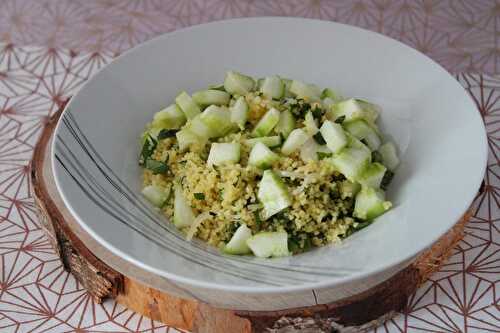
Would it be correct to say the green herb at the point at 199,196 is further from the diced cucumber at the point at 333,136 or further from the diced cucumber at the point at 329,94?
the diced cucumber at the point at 329,94

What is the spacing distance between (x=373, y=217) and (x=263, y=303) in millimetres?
444

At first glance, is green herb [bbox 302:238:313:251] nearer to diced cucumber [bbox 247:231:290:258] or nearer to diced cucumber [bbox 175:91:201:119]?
diced cucumber [bbox 247:231:290:258]

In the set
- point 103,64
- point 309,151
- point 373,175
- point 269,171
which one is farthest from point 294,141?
point 103,64

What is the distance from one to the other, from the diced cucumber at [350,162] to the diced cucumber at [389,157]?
225 millimetres

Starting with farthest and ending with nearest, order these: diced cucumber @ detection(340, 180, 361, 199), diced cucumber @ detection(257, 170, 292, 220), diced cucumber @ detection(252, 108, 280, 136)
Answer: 1. diced cucumber @ detection(252, 108, 280, 136)
2. diced cucumber @ detection(340, 180, 361, 199)
3. diced cucumber @ detection(257, 170, 292, 220)

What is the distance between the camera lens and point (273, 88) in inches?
99.4

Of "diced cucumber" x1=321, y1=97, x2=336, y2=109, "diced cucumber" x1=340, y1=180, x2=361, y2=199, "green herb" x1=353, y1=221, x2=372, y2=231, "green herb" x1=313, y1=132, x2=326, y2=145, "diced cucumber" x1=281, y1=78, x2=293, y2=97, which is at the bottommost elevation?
"green herb" x1=353, y1=221, x2=372, y2=231

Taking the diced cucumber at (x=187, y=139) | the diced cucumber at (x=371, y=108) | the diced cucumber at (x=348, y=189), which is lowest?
the diced cucumber at (x=187, y=139)

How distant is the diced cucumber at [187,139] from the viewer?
7.77 feet

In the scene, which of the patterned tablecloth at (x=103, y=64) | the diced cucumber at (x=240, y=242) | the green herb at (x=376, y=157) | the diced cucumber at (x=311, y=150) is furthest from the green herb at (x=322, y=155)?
the patterned tablecloth at (x=103, y=64)

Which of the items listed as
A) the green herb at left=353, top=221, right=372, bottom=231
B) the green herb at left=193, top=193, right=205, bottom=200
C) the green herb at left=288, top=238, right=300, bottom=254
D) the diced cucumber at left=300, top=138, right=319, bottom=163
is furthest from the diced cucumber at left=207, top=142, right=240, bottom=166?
the green herb at left=353, top=221, right=372, bottom=231

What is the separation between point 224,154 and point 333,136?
0.35m

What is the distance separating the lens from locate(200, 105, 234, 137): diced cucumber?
237cm

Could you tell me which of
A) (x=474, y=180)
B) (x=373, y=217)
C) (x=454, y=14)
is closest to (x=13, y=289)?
(x=373, y=217)
